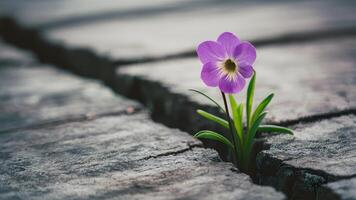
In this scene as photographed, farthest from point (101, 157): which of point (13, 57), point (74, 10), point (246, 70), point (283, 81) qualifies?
point (74, 10)

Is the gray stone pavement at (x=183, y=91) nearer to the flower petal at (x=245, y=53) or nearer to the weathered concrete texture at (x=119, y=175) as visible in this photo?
the weathered concrete texture at (x=119, y=175)

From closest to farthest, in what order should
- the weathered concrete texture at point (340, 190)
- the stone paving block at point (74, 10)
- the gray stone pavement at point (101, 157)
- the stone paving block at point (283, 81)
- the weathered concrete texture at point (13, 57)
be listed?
1. the weathered concrete texture at point (340, 190)
2. the gray stone pavement at point (101, 157)
3. the stone paving block at point (283, 81)
4. the weathered concrete texture at point (13, 57)
5. the stone paving block at point (74, 10)

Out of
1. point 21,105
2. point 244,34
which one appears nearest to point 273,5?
point 244,34

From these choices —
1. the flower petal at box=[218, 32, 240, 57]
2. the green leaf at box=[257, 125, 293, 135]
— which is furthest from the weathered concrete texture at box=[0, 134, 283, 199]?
the flower petal at box=[218, 32, 240, 57]

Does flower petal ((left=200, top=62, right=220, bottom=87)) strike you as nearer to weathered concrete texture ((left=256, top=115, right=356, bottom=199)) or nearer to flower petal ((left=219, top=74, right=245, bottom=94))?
flower petal ((left=219, top=74, right=245, bottom=94))

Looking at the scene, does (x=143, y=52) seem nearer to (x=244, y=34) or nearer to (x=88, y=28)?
(x=244, y=34)

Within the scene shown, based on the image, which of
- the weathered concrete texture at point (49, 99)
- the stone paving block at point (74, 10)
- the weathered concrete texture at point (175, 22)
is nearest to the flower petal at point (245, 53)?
the weathered concrete texture at point (49, 99)
